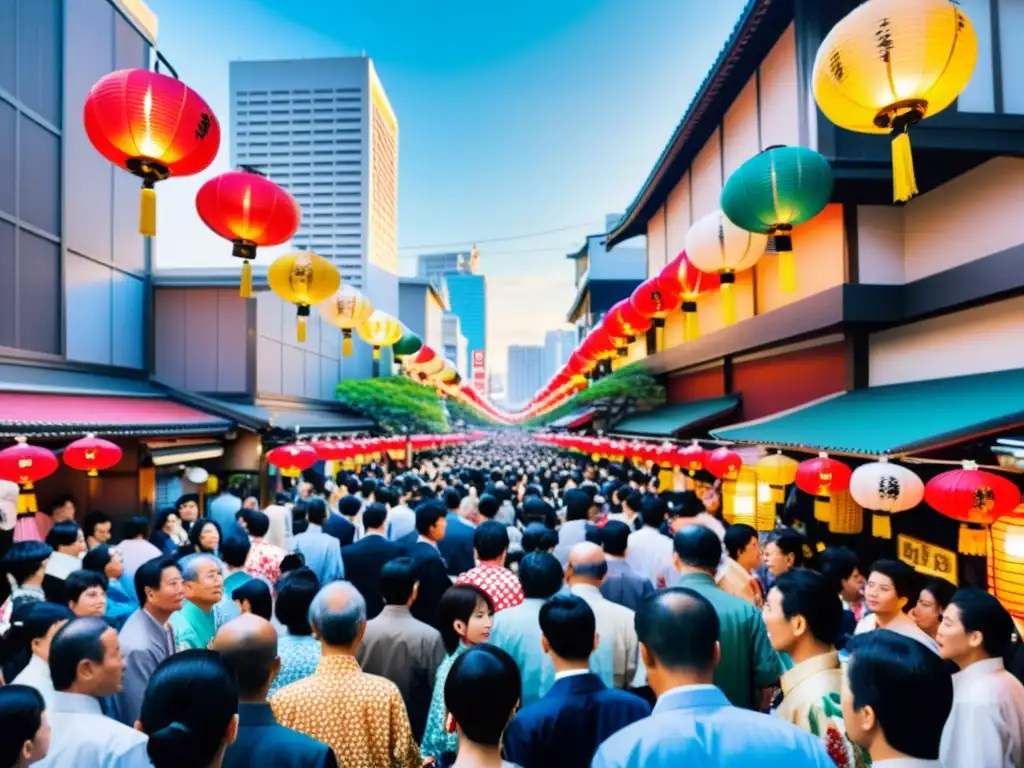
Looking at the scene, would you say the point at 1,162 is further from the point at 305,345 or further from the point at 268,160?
the point at 268,160

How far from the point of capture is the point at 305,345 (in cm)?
2312

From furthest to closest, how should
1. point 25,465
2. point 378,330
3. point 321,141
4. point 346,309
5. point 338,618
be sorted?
point 321,141 → point 378,330 → point 346,309 → point 25,465 → point 338,618

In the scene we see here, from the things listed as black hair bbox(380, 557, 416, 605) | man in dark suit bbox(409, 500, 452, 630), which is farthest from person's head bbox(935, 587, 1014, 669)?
man in dark suit bbox(409, 500, 452, 630)

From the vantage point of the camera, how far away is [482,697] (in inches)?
87.1

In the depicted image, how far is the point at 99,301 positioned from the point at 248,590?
41.4 feet

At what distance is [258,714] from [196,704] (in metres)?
0.44

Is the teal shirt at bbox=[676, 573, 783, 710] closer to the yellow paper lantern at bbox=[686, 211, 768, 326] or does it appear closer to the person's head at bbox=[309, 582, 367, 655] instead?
the person's head at bbox=[309, 582, 367, 655]

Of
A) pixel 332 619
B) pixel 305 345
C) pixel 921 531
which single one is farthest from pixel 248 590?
pixel 305 345

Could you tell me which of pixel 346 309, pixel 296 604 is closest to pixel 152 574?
pixel 296 604

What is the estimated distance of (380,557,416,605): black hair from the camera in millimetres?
4023

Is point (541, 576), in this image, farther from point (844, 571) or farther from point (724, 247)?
point (724, 247)

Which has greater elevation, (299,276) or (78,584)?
(299,276)

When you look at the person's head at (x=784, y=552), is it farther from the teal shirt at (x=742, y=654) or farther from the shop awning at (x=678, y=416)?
the shop awning at (x=678, y=416)

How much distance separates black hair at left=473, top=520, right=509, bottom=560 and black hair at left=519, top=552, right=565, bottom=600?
1.06 m
